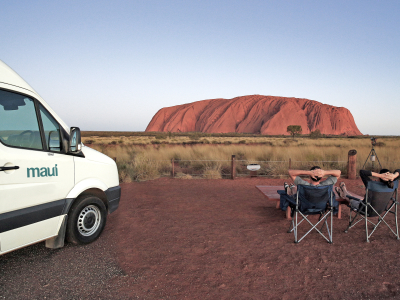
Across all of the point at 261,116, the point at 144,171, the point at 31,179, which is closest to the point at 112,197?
the point at 31,179

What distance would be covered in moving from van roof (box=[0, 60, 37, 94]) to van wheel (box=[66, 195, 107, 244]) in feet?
5.41

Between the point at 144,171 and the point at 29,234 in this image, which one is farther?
the point at 144,171

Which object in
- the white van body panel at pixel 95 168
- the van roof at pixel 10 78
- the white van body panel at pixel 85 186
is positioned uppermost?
the van roof at pixel 10 78

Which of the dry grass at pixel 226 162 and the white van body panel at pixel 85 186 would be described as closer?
the white van body panel at pixel 85 186

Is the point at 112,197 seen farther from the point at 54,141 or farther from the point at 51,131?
the point at 51,131

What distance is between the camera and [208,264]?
3.49 meters

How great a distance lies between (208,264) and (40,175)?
2303mm

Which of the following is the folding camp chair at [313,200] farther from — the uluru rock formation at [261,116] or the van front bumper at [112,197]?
the uluru rock formation at [261,116]

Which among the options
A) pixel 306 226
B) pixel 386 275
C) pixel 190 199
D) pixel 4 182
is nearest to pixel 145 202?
pixel 190 199

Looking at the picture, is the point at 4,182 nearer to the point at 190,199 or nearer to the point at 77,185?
the point at 77,185

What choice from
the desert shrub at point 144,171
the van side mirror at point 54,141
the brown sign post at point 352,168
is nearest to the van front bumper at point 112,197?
the van side mirror at point 54,141

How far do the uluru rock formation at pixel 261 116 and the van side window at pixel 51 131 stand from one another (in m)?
77.2

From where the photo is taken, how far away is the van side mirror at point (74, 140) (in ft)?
11.7

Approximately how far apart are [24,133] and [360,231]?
5249 mm
